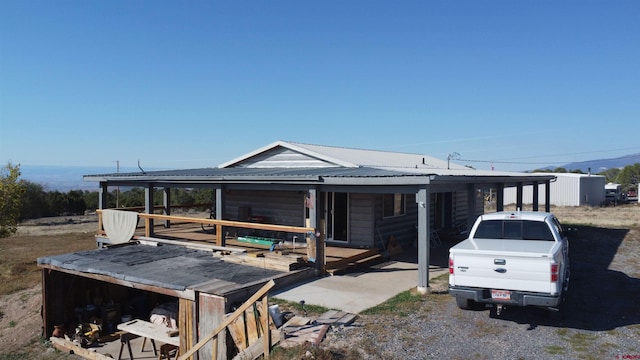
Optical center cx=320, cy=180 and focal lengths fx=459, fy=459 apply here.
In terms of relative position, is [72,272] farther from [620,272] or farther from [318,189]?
[620,272]

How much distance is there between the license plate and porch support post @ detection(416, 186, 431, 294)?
2475mm

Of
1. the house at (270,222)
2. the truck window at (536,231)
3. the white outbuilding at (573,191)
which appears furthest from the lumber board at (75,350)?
the white outbuilding at (573,191)

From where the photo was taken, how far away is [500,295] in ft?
23.2

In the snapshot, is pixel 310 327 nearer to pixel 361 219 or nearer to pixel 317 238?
pixel 317 238

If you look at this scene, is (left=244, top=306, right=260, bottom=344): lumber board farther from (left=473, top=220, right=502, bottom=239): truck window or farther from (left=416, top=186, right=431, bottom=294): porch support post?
(left=473, top=220, right=502, bottom=239): truck window

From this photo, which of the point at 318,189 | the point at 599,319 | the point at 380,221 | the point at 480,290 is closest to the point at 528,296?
the point at 480,290

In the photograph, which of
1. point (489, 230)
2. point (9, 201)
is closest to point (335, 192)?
point (489, 230)

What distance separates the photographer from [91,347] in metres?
10.4

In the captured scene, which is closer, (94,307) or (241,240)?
(94,307)

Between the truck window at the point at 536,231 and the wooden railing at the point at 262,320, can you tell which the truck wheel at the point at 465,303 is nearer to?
the truck window at the point at 536,231

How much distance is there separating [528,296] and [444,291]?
2928mm

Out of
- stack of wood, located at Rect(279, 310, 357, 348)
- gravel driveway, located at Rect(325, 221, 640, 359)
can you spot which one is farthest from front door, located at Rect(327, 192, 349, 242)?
stack of wood, located at Rect(279, 310, 357, 348)

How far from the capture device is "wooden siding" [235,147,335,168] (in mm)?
15773

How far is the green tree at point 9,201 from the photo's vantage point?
18422 mm
